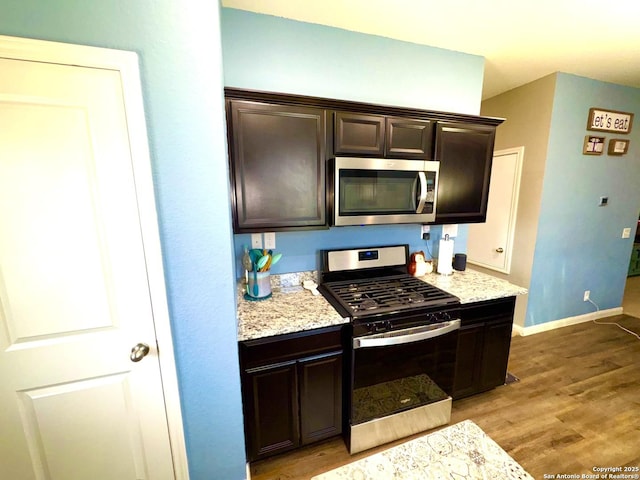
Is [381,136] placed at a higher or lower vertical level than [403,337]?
higher

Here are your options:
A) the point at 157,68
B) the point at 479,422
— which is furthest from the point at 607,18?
the point at 479,422

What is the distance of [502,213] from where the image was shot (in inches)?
122

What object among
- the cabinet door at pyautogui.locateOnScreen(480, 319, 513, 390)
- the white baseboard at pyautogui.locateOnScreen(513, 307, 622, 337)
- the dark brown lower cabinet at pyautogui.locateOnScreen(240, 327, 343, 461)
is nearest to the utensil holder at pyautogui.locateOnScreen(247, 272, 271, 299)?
the dark brown lower cabinet at pyautogui.locateOnScreen(240, 327, 343, 461)

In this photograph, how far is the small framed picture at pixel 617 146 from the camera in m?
2.86

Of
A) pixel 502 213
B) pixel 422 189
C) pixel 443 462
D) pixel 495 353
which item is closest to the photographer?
pixel 443 462

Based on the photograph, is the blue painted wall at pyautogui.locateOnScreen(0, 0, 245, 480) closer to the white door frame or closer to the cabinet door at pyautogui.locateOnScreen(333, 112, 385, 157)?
the white door frame

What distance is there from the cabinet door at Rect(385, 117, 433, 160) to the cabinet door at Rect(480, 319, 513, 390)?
1356mm

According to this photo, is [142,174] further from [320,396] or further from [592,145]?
[592,145]

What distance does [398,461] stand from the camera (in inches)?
55.0

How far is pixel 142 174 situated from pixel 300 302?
3.66 ft

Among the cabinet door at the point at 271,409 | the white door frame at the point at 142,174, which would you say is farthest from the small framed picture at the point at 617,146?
the white door frame at the point at 142,174

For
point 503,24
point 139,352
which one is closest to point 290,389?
point 139,352

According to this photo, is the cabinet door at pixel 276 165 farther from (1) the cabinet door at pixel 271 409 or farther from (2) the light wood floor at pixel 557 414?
(2) the light wood floor at pixel 557 414

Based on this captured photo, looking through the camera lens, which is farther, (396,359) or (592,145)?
(592,145)
